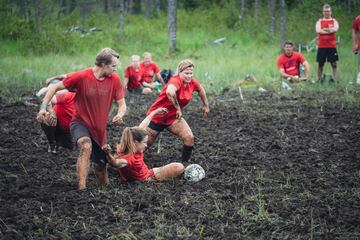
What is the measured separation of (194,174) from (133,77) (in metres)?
8.12

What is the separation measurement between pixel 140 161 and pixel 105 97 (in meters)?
0.94

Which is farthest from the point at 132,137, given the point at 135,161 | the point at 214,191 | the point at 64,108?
the point at 64,108

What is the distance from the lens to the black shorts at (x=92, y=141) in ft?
19.8

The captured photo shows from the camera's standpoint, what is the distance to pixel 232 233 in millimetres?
4918

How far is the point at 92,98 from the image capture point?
6.05m

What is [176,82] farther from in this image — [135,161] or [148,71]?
[148,71]

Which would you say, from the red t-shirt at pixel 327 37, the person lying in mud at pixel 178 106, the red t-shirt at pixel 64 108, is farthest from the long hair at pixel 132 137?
the red t-shirt at pixel 327 37

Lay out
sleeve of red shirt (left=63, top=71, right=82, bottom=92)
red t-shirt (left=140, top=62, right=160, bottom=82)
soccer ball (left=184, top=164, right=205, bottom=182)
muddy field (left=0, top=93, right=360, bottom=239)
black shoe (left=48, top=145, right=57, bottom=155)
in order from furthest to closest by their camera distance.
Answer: red t-shirt (left=140, top=62, right=160, bottom=82) → black shoe (left=48, top=145, right=57, bottom=155) → soccer ball (left=184, top=164, right=205, bottom=182) → sleeve of red shirt (left=63, top=71, right=82, bottom=92) → muddy field (left=0, top=93, right=360, bottom=239)

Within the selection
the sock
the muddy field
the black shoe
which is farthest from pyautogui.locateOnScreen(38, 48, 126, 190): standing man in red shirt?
the black shoe

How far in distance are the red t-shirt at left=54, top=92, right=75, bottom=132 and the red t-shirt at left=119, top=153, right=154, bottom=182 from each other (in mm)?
1427

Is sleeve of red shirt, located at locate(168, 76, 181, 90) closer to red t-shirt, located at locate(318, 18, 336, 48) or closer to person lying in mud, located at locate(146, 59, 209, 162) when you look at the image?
person lying in mud, located at locate(146, 59, 209, 162)

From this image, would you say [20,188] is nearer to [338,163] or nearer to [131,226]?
[131,226]

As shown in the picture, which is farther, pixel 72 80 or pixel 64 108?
pixel 64 108

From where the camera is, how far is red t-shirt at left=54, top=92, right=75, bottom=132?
7.48 metres
